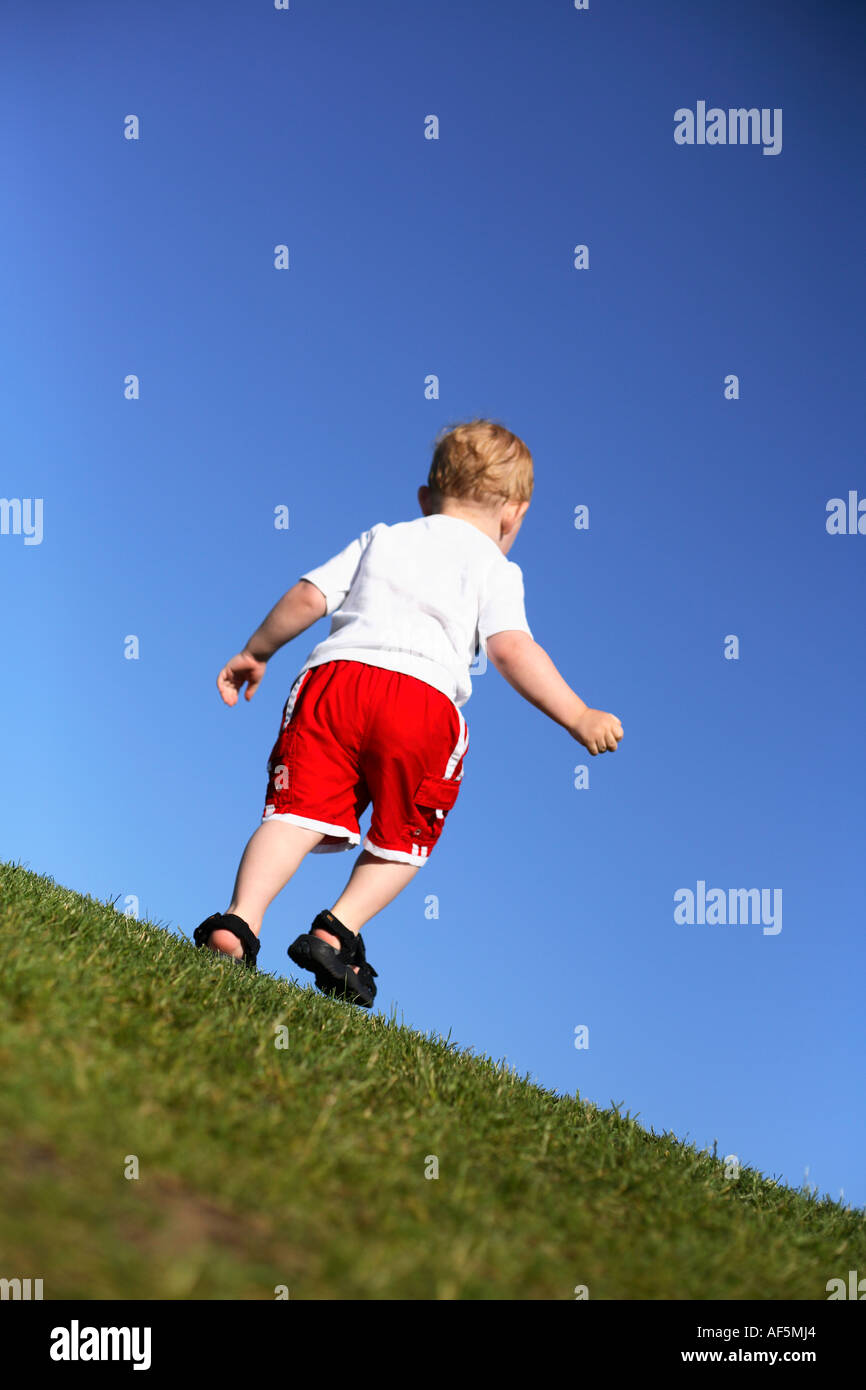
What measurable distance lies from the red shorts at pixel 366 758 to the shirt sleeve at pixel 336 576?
0.39 m

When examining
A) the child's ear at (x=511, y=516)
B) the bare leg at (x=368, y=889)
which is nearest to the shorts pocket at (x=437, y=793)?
the bare leg at (x=368, y=889)

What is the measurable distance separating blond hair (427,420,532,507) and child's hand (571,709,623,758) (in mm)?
1176

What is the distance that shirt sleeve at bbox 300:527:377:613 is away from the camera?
4.50 meters

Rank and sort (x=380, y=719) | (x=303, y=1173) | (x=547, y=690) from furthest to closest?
(x=547, y=690), (x=380, y=719), (x=303, y=1173)

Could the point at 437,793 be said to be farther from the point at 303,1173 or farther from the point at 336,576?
the point at 303,1173

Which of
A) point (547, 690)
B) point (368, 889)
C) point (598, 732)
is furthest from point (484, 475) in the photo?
point (368, 889)

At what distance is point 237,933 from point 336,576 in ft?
5.16

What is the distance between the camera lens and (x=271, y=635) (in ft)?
15.4

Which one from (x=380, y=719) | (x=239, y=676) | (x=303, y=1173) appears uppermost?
(x=239, y=676)

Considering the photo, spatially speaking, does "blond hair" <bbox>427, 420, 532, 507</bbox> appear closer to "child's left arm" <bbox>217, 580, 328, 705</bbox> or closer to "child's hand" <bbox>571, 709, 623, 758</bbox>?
"child's left arm" <bbox>217, 580, 328, 705</bbox>

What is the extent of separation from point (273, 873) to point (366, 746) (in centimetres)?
62

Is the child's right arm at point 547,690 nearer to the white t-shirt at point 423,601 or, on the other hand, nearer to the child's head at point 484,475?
the white t-shirt at point 423,601
